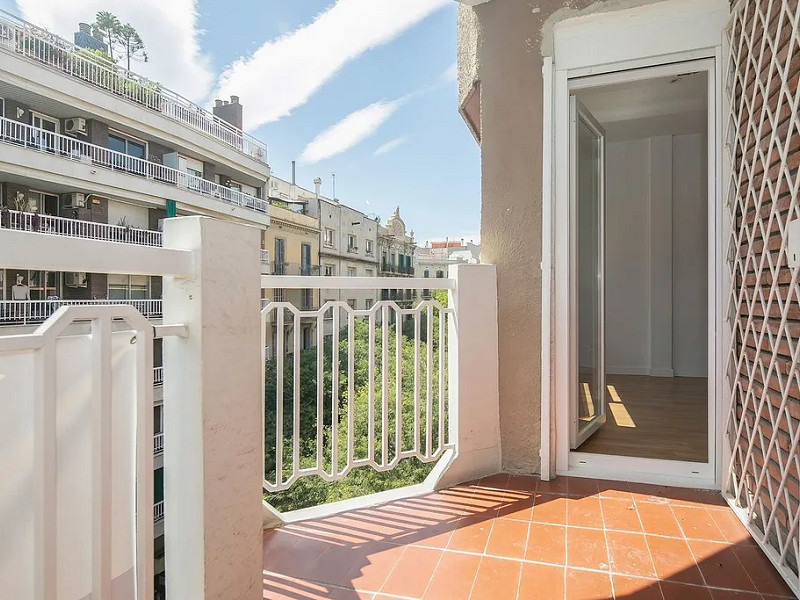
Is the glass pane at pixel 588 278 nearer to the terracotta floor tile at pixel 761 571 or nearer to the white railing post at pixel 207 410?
the terracotta floor tile at pixel 761 571

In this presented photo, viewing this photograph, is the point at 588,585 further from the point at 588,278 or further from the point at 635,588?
the point at 588,278

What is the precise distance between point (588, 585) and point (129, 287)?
5.58ft

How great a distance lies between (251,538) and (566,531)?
126 cm

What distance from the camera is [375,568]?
1.63m

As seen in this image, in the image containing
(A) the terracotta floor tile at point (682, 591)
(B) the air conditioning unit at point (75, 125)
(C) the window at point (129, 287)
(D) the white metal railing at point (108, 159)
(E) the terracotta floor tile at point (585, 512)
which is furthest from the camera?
(B) the air conditioning unit at point (75, 125)

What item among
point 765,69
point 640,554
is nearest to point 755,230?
point 765,69

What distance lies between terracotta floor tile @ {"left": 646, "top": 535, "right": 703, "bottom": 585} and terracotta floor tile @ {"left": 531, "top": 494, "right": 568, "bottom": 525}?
33 centimetres

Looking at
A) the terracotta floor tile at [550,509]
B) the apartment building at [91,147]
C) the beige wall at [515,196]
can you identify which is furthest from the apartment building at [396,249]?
the terracotta floor tile at [550,509]

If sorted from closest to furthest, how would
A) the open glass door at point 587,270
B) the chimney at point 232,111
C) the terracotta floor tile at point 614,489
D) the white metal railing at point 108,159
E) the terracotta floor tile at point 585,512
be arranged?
the terracotta floor tile at point 585,512, the terracotta floor tile at point 614,489, the open glass door at point 587,270, the white metal railing at point 108,159, the chimney at point 232,111

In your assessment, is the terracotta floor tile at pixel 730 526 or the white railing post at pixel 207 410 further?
the terracotta floor tile at pixel 730 526

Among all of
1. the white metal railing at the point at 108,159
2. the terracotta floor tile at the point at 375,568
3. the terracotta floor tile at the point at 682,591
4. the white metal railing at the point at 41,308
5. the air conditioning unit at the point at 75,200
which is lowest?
the terracotta floor tile at the point at 375,568

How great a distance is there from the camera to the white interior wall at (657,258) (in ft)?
17.7

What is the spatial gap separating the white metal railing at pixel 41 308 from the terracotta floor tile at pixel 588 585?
1.46 metres

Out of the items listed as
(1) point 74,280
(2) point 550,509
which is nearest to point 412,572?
(2) point 550,509
